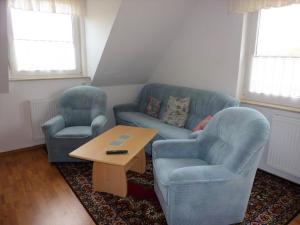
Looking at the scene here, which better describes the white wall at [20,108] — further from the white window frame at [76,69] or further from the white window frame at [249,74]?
the white window frame at [249,74]

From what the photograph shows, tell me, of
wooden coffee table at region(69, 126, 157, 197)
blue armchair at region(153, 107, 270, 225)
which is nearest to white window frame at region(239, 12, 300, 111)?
blue armchair at region(153, 107, 270, 225)

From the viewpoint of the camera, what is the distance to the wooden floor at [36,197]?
75.4 inches

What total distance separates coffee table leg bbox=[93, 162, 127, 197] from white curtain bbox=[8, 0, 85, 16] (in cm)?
220

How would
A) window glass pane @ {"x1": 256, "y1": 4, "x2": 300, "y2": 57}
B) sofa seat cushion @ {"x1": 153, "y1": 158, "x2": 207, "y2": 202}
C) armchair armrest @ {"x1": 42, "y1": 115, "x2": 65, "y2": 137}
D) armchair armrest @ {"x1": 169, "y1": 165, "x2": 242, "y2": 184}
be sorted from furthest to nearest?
armchair armrest @ {"x1": 42, "y1": 115, "x2": 65, "y2": 137}
window glass pane @ {"x1": 256, "y1": 4, "x2": 300, "y2": 57}
sofa seat cushion @ {"x1": 153, "y1": 158, "x2": 207, "y2": 202}
armchair armrest @ {"x1": 169, "y1": 165, "x2": 242, "y2": 184}

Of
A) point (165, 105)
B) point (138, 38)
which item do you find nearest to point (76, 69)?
point (138, 38)

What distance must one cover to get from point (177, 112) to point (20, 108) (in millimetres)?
2207

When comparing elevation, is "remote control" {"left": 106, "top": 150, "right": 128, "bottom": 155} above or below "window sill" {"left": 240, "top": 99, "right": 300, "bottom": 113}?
below

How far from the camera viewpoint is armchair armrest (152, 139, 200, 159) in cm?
207

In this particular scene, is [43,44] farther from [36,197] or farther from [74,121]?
[36,197]

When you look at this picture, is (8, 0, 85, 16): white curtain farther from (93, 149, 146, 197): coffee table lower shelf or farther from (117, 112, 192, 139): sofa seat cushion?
(93, 149, 146, 197): coffee table lower shelf

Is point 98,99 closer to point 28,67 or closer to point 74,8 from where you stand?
point 28,67

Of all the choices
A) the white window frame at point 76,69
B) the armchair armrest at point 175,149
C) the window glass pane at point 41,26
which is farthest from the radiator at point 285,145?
the window glass pane at point 41,26

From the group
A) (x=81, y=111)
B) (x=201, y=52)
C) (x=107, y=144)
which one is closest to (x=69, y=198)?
(x=107, y=144)

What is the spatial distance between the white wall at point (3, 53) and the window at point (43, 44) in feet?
1.01
